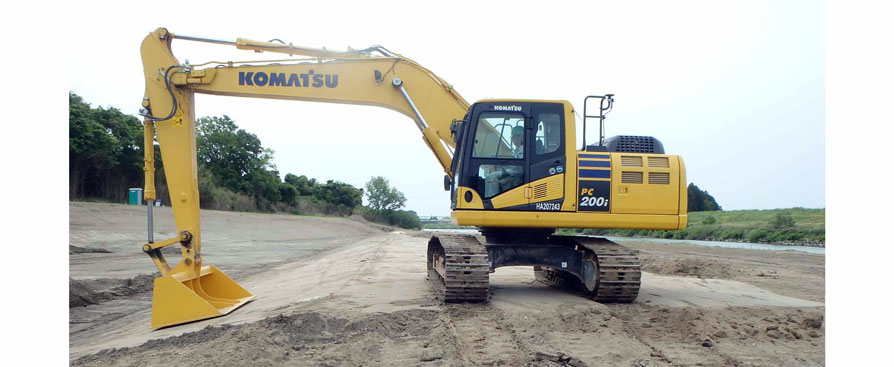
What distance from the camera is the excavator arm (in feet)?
27.9

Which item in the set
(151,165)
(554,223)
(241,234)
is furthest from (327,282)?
(241,234)

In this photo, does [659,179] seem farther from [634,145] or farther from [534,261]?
[534,261]

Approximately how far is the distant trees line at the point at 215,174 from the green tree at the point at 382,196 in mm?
197

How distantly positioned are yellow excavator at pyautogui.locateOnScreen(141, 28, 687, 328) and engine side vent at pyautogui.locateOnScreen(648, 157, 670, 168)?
0.02 m

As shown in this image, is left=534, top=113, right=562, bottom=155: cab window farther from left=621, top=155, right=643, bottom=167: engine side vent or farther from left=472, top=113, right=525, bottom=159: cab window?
left=621, top=155, right=643, bottom=167: engine side vent

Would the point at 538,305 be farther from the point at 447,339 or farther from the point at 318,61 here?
the point at 318,61

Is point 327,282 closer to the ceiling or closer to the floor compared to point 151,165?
closer to the floor

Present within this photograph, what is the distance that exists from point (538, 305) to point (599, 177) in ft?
7.11

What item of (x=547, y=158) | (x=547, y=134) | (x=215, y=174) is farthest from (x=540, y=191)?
(x=215, y=174)

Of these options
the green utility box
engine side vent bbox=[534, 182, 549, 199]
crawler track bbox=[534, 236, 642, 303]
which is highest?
engine side vent bbox=[534, 182, 549, 199]

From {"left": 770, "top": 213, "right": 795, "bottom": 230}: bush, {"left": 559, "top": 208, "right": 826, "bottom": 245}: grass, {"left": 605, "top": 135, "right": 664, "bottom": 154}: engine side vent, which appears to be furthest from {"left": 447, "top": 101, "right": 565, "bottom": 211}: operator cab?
{"left": 770, "top": 213, "right": 795, "bottom": 230}: bush

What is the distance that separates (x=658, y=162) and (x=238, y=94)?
687 centimetres

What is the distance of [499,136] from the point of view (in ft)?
28.3

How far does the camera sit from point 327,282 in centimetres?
1163
